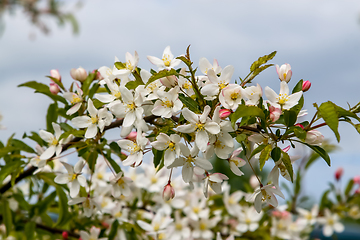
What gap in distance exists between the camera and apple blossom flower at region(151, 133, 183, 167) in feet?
3.05

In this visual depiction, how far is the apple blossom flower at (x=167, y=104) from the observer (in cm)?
94

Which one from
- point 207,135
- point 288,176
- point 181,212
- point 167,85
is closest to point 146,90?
point 167,85

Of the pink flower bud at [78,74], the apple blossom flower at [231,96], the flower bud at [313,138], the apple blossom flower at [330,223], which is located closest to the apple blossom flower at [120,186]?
the pink flower bud at [78,74]

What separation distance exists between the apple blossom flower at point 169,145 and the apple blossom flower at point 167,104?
6 centimetres

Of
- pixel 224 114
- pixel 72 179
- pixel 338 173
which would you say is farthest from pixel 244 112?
pixel 338 173

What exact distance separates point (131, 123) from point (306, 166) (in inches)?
71.3

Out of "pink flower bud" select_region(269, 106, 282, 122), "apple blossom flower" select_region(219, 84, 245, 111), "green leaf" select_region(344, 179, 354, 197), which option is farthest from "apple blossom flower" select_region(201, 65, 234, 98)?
"green leaf" select_region(344, 179, 354, 197)

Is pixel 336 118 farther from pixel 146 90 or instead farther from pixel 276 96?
pixel 146 90

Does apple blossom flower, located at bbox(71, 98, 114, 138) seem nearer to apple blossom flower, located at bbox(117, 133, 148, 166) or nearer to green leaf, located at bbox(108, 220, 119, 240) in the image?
apple blossom flower, located at bbox(117, 133, 148, 166)

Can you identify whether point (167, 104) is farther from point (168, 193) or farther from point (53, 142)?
point (53, 142)

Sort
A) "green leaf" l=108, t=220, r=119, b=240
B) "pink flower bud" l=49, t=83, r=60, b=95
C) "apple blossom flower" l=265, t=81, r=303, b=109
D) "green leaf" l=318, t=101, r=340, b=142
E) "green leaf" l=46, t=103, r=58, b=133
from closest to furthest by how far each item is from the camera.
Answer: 1. "green leaf" l=318, t=101, r=340, b=142
2. "apple blossom flower" l=265, t=81, r=303, b=109
3. "pink flower bud" l=49, t=83, r=60, b=95
4. "green leaf" l=46, t=103, r=58, b=133
5. "green leaf" l=108, t=220, r=119, b=240

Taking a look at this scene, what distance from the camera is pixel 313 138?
899 mm

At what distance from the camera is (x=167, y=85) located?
3.16 ft

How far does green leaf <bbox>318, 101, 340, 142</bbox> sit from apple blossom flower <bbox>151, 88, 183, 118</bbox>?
1.15 ft
